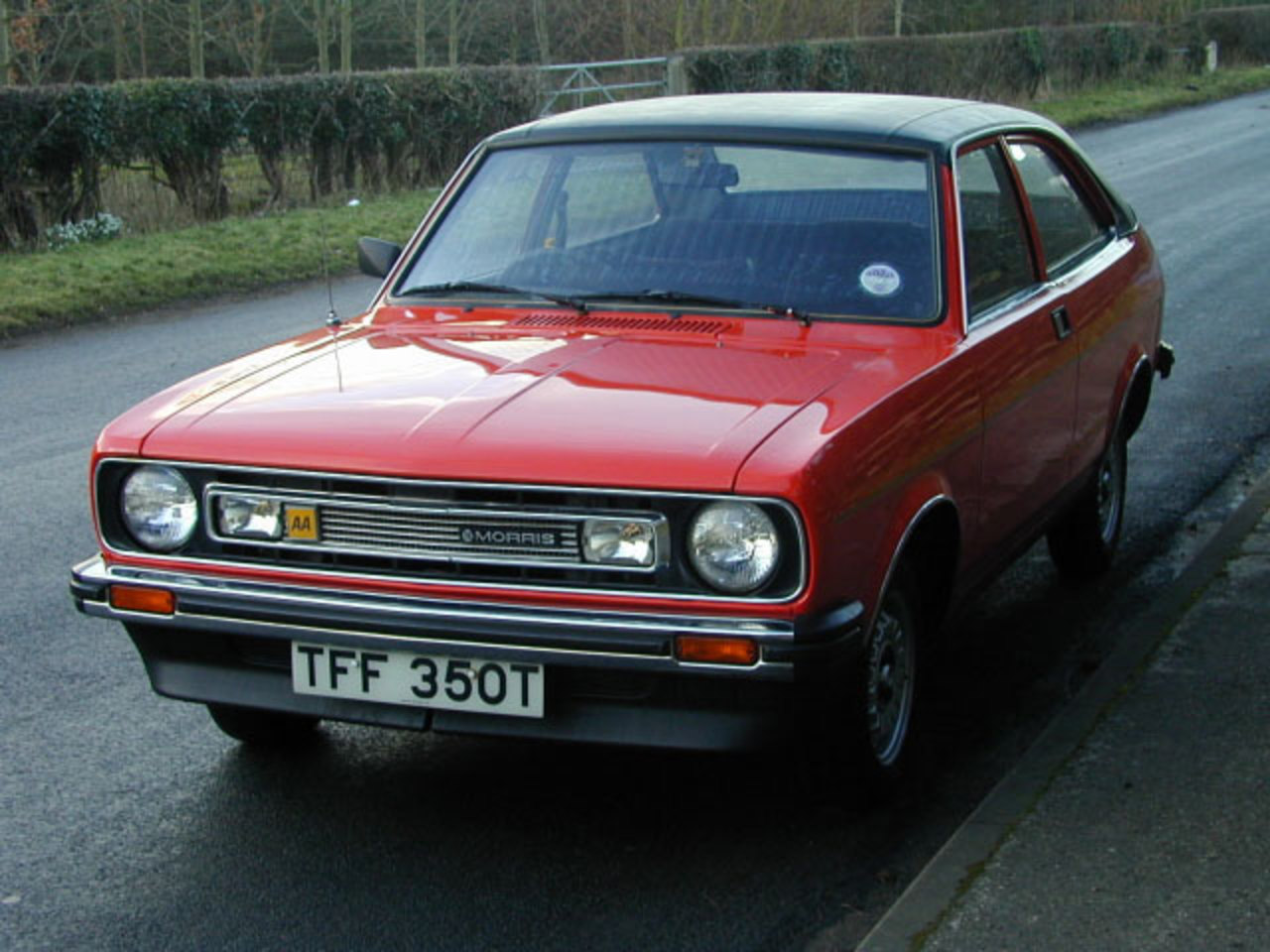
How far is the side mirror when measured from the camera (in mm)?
5820

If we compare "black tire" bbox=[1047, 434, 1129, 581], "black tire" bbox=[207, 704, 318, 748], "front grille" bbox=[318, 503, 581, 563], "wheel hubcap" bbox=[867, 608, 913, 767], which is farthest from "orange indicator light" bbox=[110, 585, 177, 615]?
"black tire" bbox=[1047, 434, 1129, 581]

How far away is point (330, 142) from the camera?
2089 centimetres

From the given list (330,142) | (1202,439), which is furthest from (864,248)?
(330,142)

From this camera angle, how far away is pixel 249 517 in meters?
4.12

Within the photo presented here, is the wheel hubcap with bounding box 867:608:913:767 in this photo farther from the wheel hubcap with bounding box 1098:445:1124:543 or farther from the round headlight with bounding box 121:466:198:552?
the wheel hubcap with bounding box 1098:445:1124:543

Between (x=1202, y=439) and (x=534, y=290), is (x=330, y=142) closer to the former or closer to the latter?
(x=1202, y=439)

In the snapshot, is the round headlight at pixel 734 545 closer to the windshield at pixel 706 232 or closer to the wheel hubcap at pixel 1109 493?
the windshield at pixel 706 232

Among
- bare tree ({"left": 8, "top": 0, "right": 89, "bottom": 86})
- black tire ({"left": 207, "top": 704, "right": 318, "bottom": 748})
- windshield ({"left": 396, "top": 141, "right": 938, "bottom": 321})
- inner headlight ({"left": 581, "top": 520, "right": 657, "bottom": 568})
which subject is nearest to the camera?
inner headlight ({"left": 581, "top": 520, "right": 657, "bottom": 568})

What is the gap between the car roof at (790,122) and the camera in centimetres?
532

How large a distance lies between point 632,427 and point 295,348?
1445mm

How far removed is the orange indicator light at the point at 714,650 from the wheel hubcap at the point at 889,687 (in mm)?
560

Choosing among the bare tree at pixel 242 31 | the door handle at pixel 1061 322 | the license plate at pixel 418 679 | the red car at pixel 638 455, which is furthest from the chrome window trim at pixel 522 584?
the bare tree at pixel 242 31

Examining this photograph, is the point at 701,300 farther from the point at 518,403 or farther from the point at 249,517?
the point at 249,517

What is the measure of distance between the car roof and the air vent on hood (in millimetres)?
722
